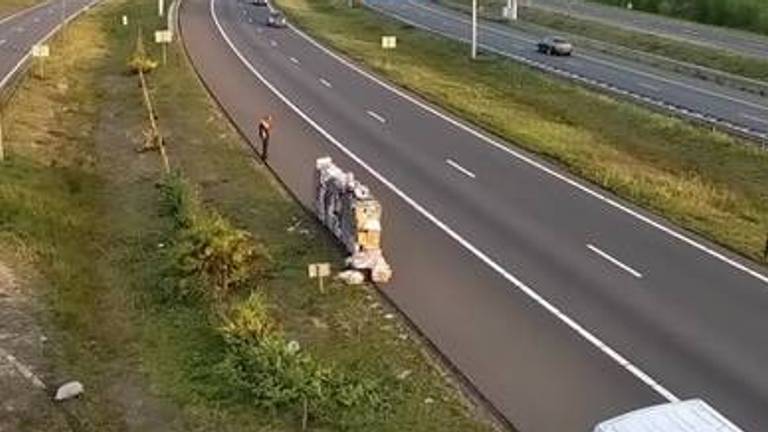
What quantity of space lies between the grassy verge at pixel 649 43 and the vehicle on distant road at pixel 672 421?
174ft

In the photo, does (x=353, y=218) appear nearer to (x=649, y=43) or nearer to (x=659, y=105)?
(x=659, y=105)

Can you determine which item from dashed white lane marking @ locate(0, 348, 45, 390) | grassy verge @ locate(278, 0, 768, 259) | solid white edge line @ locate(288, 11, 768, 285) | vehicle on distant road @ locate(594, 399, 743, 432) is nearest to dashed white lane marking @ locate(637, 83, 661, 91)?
grassy verge @ locate(278, 0, 768, 259)

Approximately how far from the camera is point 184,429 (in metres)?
16.7

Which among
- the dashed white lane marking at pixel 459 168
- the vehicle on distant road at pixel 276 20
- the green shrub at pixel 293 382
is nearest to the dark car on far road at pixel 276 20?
the vehicle on distant road at pixel 276 20

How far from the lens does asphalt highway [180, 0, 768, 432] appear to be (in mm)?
17656

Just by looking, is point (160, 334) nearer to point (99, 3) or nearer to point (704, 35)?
point (704, 35)

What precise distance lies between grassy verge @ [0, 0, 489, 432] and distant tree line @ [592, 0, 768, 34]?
65.8 meters

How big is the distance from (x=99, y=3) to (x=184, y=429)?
9783 cm

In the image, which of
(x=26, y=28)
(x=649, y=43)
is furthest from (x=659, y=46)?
(x=26, y=28)

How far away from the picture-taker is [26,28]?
82312mm

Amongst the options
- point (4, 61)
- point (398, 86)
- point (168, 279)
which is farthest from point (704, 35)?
point (168, 279)

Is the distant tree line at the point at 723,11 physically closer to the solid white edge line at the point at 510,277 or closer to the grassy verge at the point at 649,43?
the grassy verge at the point at 649,43

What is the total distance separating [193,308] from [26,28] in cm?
6687

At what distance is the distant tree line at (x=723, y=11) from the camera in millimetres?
91000
